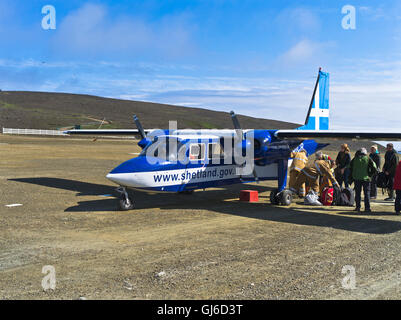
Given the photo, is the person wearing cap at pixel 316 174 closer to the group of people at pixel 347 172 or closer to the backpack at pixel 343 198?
the group of people at pixel 347 172

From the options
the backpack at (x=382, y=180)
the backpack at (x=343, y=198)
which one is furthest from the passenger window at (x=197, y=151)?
the backpack at (x=382, y=180)

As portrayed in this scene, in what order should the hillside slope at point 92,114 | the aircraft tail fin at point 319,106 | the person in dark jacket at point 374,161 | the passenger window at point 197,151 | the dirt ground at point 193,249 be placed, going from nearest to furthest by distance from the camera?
the dirt ground at point 193,249 → the passenger window at point 197,151 → the person in dark jacket at point 374,161 → the aircraft tail fin at point 319,106 → the hillside slope at point 92,114

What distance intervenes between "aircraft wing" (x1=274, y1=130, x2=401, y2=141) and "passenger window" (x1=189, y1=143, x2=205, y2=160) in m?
2.89

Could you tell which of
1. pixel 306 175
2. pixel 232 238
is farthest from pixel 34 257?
pixel 306 175

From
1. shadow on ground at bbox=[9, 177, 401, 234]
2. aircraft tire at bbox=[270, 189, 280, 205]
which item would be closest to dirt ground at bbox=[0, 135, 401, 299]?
shadow on ground at bbox=[9, 177, 401, 234]

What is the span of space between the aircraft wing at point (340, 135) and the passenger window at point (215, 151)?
2.18 meters

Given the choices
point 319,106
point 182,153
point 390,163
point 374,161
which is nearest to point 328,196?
point 390,163

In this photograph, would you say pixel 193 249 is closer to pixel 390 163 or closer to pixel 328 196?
pixel 328 196

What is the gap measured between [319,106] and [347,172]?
477 centimetres

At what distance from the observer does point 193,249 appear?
8820 millimetres

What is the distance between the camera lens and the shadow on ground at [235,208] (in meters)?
11.7

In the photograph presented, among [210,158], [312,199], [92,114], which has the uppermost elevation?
[92,114]

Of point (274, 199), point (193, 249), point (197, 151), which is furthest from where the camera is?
point (274, 199)
